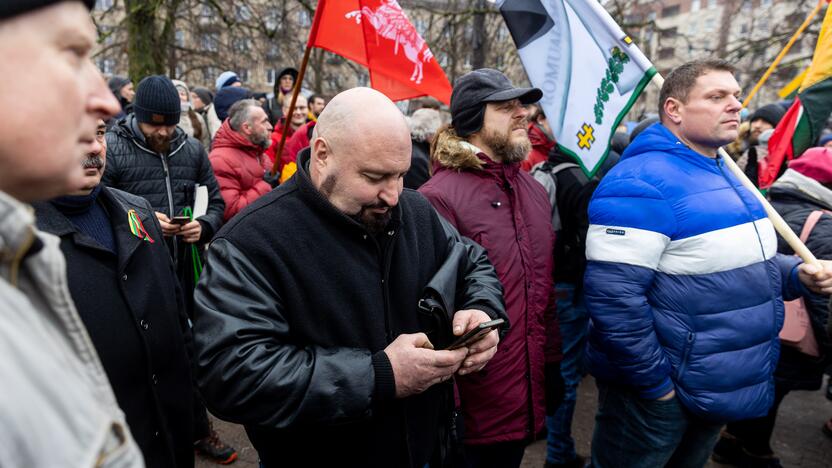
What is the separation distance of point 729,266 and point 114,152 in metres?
3.51

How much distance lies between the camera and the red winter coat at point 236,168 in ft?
14.5

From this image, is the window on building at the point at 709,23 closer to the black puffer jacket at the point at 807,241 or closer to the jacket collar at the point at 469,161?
the black puffer jacket at the point at 807,241

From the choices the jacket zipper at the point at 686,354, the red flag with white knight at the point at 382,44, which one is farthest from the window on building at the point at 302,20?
the jacket zipper at the point at 686,354

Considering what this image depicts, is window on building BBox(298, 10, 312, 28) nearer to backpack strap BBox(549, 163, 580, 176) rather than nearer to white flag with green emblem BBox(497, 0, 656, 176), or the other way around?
backpack strap BBox(549, 163, 580, 176)

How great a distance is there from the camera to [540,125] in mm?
4414

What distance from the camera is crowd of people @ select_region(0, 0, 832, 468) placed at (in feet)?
2.34

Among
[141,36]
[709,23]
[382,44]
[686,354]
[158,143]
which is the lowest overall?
[709,23]

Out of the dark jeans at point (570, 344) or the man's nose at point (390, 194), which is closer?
the man's nose at point (390, 194)

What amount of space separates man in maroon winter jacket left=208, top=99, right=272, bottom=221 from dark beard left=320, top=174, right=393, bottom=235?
110 inches

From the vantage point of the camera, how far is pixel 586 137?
315 cm

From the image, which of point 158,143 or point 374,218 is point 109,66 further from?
point 374,218

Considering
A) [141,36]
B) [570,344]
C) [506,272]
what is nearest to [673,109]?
[506,272]

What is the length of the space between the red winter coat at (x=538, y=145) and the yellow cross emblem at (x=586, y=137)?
107cm

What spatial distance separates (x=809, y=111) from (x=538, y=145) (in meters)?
1.74
